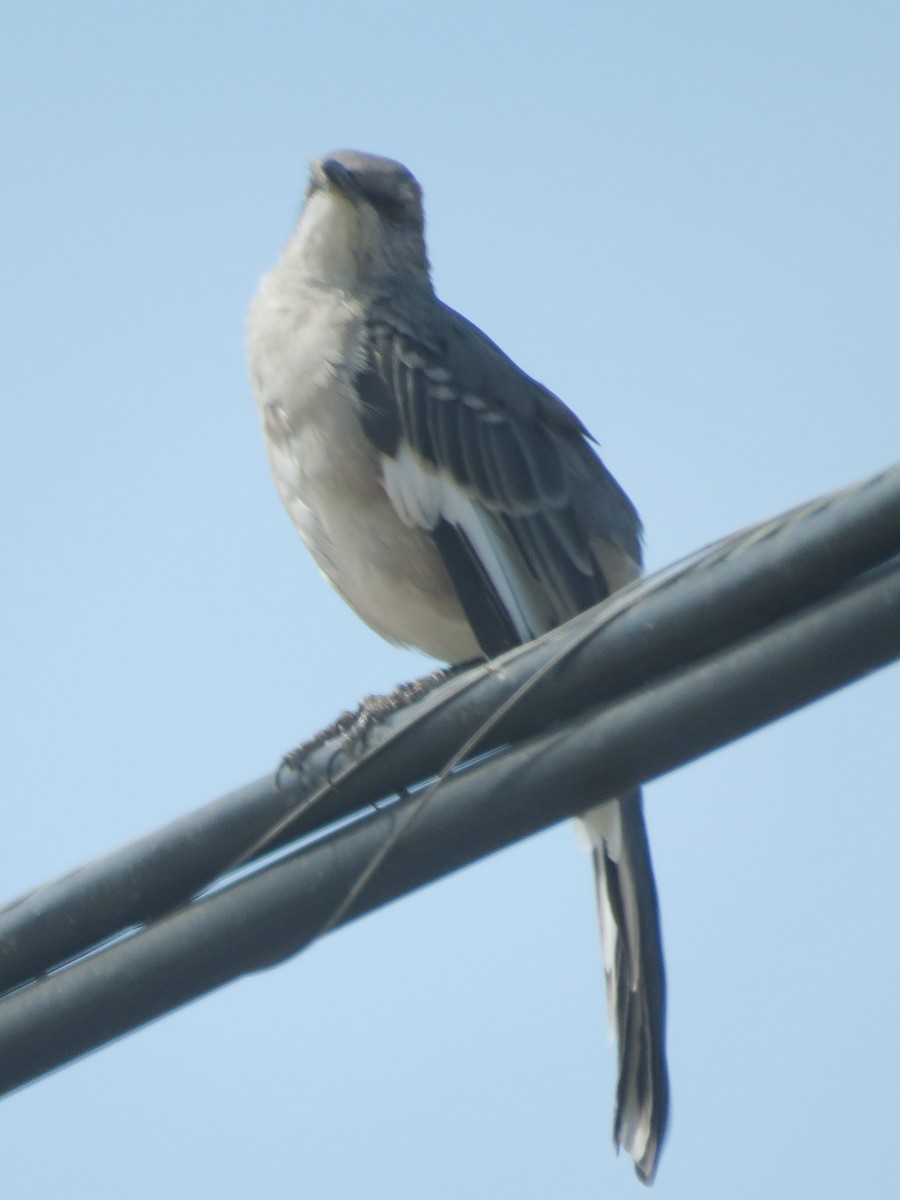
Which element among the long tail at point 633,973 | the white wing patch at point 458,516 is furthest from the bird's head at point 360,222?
the long tail at point 633,973

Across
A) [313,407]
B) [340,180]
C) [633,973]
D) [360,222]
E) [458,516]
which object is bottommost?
[633,973]

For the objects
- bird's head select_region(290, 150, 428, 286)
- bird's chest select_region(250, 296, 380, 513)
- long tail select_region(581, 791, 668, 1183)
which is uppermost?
bird's head select_region(290, 150, 428, 286)

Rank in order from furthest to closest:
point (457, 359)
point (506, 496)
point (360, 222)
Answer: point (360, 222), point (457, 359), point (506, 496)

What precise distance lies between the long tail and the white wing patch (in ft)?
2.53

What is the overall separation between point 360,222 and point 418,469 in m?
1.26

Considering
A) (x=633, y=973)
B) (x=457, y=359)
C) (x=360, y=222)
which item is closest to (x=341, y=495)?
(x=457, y=359)

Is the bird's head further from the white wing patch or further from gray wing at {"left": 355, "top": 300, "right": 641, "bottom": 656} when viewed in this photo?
the white wing patch

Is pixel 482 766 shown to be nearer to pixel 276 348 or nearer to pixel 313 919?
pixel 313 919

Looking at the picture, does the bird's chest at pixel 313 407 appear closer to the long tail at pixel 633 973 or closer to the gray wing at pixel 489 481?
the gray wing at pixel 489 481

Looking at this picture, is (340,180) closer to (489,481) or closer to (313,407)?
(313,407)

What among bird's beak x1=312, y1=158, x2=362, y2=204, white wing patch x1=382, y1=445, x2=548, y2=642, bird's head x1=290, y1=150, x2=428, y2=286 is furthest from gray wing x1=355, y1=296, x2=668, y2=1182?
bird's beak x1=312, y1=158, x2=362, y2=204

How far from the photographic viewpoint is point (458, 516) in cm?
542

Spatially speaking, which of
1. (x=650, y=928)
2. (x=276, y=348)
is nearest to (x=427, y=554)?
(x=276, y=348)

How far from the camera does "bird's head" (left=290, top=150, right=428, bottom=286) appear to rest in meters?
6.07
